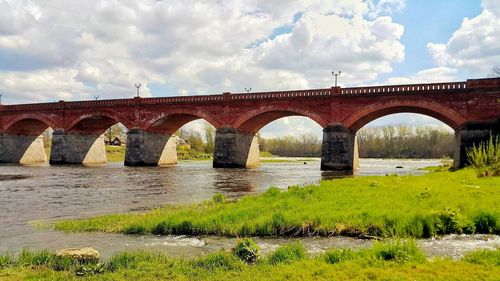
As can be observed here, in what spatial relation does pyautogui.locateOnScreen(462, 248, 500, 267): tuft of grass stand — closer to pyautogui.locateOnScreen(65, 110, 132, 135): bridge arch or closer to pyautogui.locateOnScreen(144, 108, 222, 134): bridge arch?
pyautogui.locateOnScreen(144, 108, 222, 134): bridge arch

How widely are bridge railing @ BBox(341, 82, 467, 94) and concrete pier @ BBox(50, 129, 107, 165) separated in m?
39.8

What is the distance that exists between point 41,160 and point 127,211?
2426 inches

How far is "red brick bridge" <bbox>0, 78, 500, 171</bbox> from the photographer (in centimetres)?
3962

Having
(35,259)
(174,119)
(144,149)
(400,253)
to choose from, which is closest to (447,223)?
(400,253)

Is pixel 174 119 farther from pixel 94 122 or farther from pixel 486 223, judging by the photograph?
pixel 486 223

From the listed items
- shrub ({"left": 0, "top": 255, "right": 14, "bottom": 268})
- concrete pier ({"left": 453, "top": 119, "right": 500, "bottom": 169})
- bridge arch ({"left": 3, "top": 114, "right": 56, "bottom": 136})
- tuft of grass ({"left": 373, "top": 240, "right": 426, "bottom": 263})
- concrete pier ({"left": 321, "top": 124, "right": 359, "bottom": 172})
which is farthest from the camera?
bridge arch ({"left": 3, "top": 114, "right": 56, "bottom": 136})

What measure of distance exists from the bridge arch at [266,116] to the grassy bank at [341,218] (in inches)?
1253

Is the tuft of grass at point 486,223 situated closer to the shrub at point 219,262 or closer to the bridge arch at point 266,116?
the shrub at point 219,262

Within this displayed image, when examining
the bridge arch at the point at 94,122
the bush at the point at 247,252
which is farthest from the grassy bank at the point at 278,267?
the bridge arch at the point at 94,122

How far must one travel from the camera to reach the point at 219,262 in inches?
321

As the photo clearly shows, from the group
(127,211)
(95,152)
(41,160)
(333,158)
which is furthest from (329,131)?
(41,160)

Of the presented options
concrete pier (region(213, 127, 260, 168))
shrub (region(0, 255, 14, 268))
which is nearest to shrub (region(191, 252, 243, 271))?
shrub (region(0, 255, 14, 268))

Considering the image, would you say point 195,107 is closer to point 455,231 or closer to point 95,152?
point 95,152

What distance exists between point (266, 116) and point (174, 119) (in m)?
14.1
